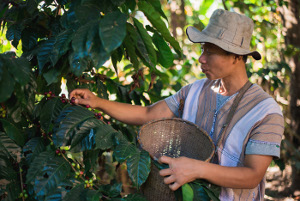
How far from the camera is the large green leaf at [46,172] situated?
1158 mm

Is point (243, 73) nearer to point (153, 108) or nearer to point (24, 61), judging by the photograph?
point (153, 108)

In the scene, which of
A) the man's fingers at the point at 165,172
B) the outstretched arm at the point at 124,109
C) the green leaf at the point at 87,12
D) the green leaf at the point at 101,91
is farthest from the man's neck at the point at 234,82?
the green leaf at the point at 87,12

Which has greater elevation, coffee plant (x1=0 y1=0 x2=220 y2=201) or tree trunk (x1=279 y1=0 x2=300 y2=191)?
coffee plant (x1=0 y1=0 x2=220 y2=201)

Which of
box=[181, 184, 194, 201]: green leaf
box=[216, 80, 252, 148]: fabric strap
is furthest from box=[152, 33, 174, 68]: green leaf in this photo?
box=[181, 184, 194, 201]: green leaf

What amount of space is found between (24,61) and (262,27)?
3.81 meters

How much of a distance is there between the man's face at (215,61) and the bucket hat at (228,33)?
50mm

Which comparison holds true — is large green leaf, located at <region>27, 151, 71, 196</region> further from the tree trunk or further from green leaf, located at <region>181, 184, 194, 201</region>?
the tree trunk

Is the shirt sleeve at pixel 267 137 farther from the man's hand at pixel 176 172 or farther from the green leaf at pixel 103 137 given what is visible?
the green leaf at pixel 103 137

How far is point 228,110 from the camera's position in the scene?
1771 millimetres

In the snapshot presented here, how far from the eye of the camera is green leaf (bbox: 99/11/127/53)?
37.3 inches

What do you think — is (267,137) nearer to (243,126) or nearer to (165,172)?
(243,126)

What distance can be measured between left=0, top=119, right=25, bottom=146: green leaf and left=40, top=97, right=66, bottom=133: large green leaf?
9 cm

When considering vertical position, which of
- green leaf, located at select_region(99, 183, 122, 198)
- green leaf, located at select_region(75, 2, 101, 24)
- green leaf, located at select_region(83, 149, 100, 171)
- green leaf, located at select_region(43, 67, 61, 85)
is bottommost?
green leaf, located at select_region(83, 149, 100, 171)

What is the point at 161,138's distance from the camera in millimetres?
1826
